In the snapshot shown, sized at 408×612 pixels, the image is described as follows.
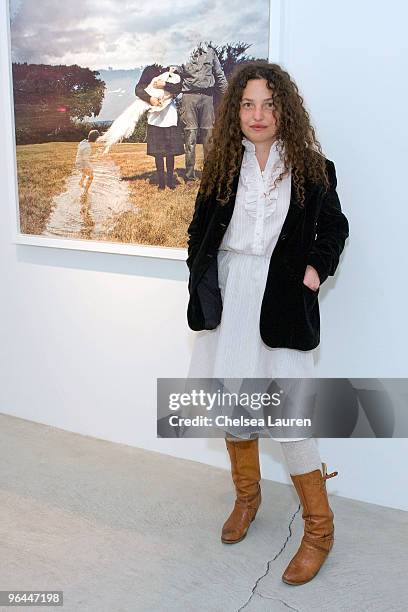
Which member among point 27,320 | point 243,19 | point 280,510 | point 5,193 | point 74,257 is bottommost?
point 280,510

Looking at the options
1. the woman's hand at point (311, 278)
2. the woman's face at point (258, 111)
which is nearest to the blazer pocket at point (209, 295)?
the woman's hand at point (311, 278)

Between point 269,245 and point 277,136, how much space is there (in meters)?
0.31

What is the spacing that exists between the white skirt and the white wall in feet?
1.45

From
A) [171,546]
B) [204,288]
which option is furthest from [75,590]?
[204,288]

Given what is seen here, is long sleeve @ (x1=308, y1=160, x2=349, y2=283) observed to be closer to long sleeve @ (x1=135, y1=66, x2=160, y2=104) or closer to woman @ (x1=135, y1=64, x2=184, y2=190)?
woman @ (x1=135, y1=64, x2=184, y2=190)

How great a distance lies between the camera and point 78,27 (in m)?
→ 2.56

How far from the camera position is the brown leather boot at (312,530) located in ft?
6.35

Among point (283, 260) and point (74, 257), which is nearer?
point (283, 260)

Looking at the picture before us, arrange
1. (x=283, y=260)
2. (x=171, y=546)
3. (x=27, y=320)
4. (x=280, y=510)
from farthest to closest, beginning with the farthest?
(x=27, y=320) → (x=280, y=510) → (x=171, y=546) → (x=283, y=260)

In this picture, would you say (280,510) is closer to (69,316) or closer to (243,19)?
(69,316)

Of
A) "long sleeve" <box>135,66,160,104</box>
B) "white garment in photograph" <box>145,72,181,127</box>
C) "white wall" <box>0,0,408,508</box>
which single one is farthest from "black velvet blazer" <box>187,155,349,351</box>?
"long sleeve" <box>135,66,160,104</box>

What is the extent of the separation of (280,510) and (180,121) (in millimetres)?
1420

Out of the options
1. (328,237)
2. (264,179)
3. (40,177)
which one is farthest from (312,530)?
(40,177)

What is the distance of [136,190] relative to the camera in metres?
2.55
